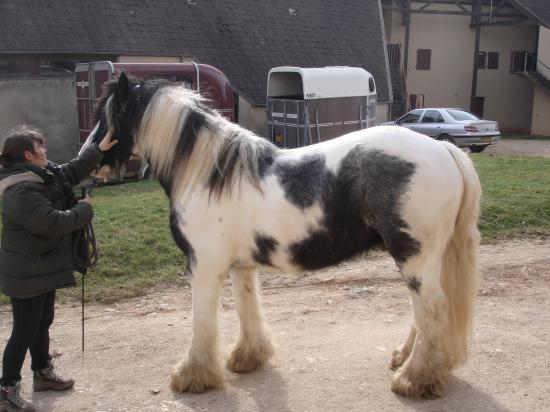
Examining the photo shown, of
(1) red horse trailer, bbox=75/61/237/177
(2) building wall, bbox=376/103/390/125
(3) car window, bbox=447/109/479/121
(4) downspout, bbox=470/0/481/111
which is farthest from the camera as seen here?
(4) downspout, bbox=470/0/481/111

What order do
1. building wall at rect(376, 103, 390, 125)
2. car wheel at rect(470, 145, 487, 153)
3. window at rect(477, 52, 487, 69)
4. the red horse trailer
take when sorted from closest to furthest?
the red horse trailer → car wheel at rect(470, 145, 487, 153) → building wall at rect(376, 103, 390, 125) → window at rect(477, 52, 487, 69)

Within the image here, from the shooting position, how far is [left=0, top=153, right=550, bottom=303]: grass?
594 cm

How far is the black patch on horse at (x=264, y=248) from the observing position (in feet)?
11.9

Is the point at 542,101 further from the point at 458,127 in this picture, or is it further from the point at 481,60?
the point at 458,127

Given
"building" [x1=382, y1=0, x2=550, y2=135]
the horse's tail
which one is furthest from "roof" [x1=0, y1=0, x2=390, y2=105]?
the horse's tail

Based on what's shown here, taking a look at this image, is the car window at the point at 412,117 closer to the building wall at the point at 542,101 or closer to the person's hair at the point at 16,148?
the building wall at the point at 542,101

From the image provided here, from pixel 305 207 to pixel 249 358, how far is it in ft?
4.38

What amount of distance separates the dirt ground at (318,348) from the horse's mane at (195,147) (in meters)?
1.36

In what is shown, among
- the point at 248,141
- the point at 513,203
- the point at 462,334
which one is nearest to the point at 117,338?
the point at 248,141

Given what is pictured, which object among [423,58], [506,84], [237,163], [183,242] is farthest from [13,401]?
[506,84]

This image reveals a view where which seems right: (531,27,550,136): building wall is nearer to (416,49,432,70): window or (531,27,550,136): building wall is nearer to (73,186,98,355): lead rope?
(416,49,432,70): window

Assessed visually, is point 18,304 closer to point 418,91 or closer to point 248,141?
point 248,141

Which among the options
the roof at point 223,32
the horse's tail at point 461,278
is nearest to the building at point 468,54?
the roof at point 223,32

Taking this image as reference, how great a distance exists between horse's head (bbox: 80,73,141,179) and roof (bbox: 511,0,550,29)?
29.9 metres
